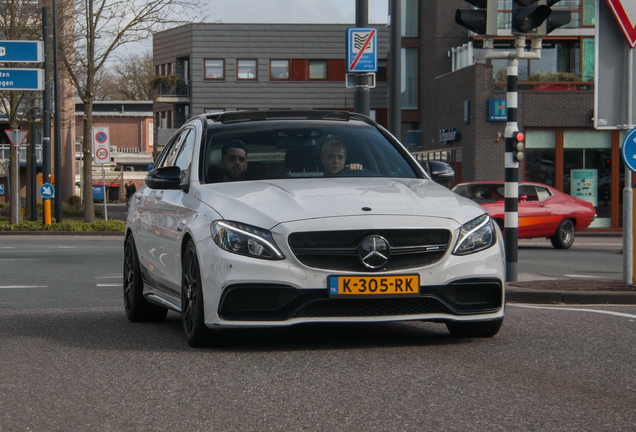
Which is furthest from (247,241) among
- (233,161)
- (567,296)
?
(567,296)

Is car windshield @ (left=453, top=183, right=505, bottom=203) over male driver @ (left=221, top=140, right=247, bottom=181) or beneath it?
beneath

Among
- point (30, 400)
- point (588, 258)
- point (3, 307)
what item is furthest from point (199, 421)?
point (588, 258)

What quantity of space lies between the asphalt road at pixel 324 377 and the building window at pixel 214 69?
48187mm

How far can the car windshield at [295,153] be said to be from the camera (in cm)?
713

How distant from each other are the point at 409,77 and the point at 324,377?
41108 millimetres

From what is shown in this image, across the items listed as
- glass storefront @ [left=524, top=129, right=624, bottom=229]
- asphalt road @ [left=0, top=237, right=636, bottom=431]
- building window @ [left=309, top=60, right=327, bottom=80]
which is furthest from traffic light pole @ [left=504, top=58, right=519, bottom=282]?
building window @ [left=309, top=60, right=327, bottom=80]

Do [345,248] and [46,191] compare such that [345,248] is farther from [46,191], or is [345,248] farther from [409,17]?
[409,17]

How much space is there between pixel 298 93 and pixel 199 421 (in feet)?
171

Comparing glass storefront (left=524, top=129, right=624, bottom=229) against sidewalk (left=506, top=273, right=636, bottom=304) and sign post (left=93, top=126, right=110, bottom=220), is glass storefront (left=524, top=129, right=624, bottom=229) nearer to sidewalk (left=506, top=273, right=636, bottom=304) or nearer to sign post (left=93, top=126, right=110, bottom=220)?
Result: sign post (left=93, top=126, right=110, bottom=220)

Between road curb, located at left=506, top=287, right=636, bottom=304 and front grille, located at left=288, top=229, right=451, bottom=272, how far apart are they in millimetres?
4238

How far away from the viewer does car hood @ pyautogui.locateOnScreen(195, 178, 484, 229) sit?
600 centimetres

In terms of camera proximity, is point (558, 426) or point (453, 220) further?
point (453, 220)

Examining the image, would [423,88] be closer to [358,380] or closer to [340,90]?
[340,90]

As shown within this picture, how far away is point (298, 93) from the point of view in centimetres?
5581
